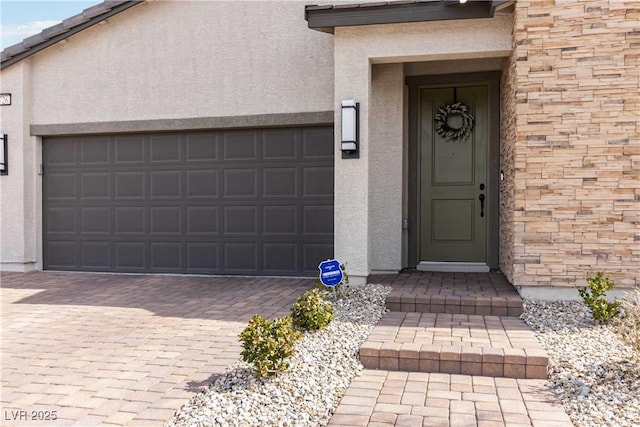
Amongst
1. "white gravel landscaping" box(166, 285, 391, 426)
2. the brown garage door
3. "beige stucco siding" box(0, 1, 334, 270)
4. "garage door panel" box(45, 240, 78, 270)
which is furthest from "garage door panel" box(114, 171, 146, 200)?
"white gravel landscaping" box(166, 285, 391, 426)

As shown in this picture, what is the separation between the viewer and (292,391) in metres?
3.22

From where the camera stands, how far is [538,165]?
5281 millimetres

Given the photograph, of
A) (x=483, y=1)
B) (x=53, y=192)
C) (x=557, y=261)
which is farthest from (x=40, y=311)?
(x=483, y=1)

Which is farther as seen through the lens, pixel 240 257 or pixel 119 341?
pixel 240 257

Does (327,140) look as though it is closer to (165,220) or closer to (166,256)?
(165,220)

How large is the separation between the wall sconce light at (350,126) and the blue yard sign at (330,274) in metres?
1.52

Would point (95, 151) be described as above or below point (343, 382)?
above

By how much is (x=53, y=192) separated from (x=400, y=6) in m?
6.24

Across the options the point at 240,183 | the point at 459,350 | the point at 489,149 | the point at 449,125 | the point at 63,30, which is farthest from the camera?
the point at 63,30


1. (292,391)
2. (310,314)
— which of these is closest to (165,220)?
(310,314)

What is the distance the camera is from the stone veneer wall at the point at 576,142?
5105 millimetres

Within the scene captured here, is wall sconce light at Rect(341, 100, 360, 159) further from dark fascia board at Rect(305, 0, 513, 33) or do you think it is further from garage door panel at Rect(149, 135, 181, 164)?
garage door panel at Rect(149, 135, 181, 164)

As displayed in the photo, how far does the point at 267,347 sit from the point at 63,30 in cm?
689

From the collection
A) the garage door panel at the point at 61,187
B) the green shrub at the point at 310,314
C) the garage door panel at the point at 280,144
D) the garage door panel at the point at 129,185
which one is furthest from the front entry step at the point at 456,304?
the garage door panel at the point at 61,187
